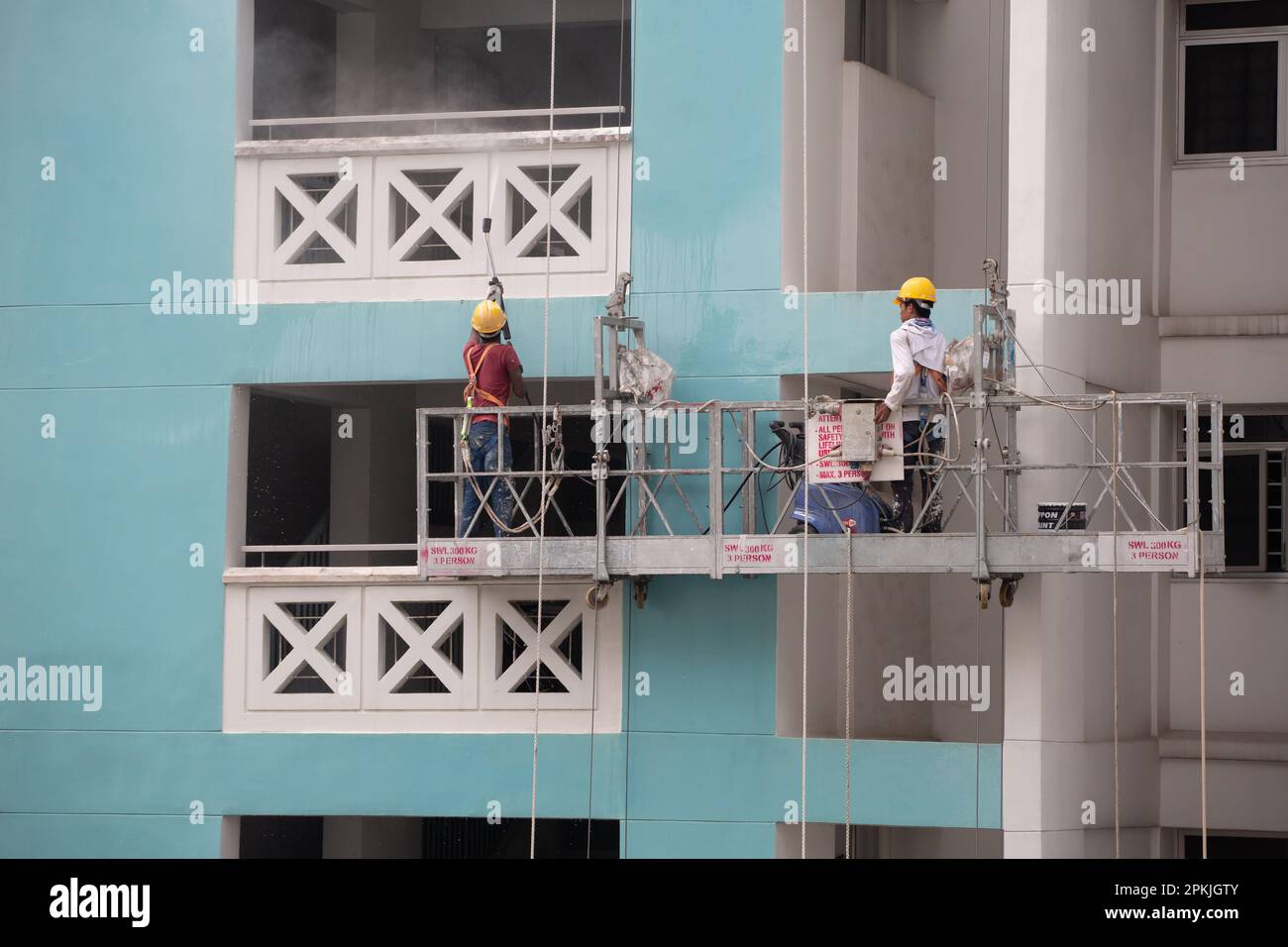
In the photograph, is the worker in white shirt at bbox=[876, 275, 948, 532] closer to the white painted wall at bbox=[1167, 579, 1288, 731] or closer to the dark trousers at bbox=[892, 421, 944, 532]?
the dark trousers at bbox=[892, 421, 944, 532]

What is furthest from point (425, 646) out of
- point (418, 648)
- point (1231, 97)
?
point (1231, 97)

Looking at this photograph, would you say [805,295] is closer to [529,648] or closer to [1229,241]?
[529,648]

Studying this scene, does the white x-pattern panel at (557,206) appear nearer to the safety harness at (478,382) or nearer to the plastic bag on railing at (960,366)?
the safety harness at (478,382)

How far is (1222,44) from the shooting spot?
18031mm

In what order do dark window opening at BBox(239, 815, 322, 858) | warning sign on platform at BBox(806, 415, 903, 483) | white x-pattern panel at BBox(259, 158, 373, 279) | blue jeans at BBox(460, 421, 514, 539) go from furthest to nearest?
dark window opening at BBox(239, 815, 322, 858)
white x-pattern panel at BBox(259, 158, 373, 279)
blue jeans at BBox(460, 421, 514, 539)
warning sign on platform at BBox(806, 415, 903, 483)

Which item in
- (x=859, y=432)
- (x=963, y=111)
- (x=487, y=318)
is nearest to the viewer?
(x=859, y=432)

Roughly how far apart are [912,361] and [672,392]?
2.17 m

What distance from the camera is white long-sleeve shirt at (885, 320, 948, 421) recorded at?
44.5 ft

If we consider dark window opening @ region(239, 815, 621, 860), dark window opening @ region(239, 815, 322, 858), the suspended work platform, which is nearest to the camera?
the suspended work platform

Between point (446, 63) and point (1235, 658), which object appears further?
point (446, 63)

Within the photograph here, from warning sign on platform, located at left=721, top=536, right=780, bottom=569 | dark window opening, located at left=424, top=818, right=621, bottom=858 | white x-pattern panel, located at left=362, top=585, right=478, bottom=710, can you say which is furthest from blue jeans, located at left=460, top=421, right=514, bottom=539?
dark window opening, located at left=424, top=818, right=621, bottom=858

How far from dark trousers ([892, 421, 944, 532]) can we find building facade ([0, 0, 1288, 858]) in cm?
90

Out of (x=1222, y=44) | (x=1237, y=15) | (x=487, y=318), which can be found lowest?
(x=487, y=318)

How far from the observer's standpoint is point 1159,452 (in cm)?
1756
